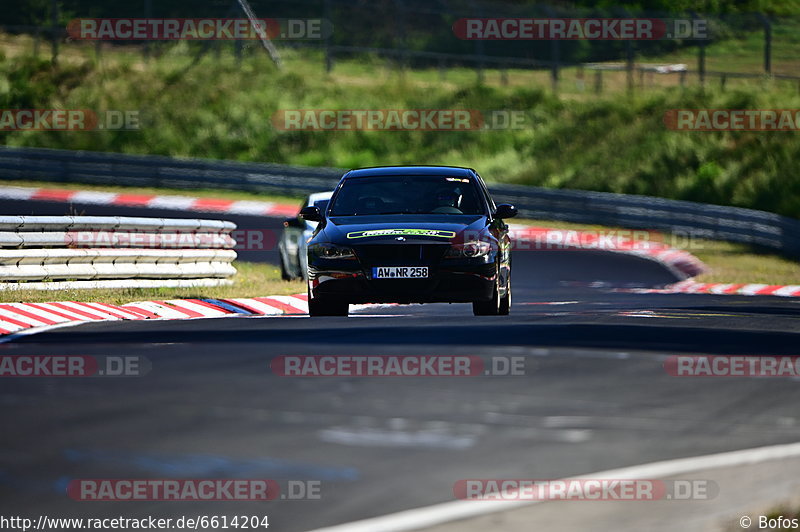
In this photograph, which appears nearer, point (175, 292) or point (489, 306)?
point (489, 306)

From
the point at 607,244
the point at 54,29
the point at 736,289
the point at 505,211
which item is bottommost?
the point at 736,289

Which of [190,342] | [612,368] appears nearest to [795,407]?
[612,368]

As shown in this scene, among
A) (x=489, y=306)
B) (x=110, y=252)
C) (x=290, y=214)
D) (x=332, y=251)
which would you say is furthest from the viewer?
(x=290, y=214)

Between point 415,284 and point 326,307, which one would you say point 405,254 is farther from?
point 326,307

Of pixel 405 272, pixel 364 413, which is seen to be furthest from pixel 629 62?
pixel 364 413

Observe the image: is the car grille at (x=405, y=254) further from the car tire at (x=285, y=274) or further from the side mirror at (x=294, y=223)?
the car tire at (x=285, y=274)

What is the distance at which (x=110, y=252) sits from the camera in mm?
16719

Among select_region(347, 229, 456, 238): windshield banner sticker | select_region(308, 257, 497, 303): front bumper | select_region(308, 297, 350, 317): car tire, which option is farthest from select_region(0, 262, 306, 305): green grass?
select_region(347, 229, 456, 238): windshield banner sticker

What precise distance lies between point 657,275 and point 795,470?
19.3 meters

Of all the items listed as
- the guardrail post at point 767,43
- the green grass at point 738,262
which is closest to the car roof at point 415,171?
the green grass at point 738,262

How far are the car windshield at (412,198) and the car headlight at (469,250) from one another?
93cm

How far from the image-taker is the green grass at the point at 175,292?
15.6 m

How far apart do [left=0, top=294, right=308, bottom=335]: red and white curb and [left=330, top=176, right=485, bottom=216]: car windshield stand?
202 centimetres

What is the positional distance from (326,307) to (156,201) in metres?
22.3
